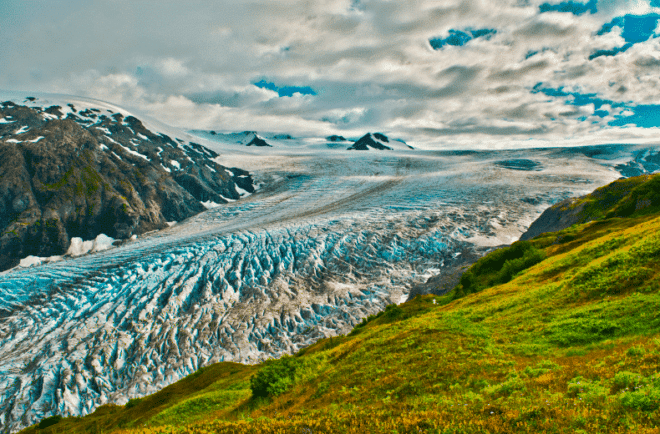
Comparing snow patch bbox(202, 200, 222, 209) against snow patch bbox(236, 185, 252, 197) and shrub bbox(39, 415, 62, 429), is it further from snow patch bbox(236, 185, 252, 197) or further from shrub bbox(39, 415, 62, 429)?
shrub bbox(39, 415, 62, 429)

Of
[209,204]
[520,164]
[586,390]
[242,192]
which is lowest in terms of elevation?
[209,204]

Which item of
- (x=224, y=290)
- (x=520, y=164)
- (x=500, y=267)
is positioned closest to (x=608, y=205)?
(x=500, y=267)

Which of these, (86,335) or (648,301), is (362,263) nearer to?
(86,335)

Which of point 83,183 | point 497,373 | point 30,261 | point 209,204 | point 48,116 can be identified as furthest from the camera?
point 48,116

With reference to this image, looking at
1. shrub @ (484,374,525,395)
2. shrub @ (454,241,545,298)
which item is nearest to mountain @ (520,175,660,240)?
shrub @ (454,241,545,298)

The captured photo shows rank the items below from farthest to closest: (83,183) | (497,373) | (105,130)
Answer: (105,130), (83,183), (497,373)

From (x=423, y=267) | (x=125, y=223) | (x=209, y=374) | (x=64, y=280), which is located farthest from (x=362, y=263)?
(x=125, y=223)

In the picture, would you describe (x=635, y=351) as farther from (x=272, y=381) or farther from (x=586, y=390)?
(x=272, y=381)

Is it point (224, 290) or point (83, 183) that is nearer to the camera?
point (224, 290)
